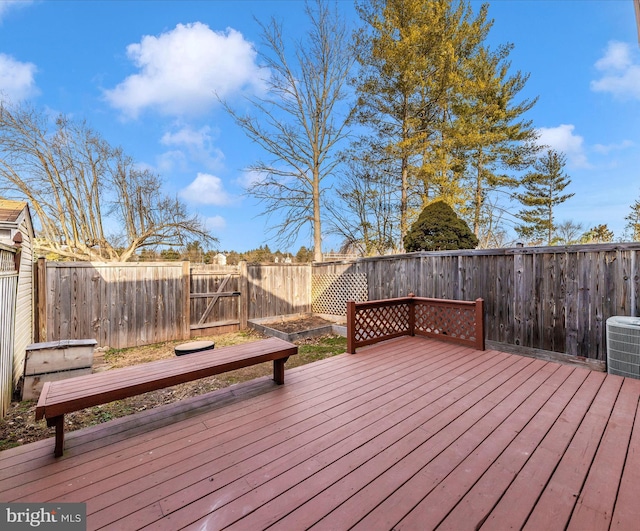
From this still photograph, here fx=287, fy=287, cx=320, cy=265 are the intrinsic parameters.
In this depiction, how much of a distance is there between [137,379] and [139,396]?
5.65 ft

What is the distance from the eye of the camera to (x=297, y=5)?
29.3 ft

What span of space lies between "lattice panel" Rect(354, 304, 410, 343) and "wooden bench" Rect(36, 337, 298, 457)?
5.53 ft

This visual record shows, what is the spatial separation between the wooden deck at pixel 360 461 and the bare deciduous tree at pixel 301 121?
294 inches

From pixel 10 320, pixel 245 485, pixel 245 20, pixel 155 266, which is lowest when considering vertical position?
pixel 245 485

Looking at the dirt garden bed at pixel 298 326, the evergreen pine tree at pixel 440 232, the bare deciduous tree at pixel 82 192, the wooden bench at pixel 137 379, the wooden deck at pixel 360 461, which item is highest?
the bare deciduous tree at pixel 82 192

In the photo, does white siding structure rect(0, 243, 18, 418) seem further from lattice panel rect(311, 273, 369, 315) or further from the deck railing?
lattice panel rect(311, 273, 369, 315)

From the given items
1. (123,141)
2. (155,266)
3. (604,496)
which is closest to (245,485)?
(604,496)

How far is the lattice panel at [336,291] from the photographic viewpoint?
293 inches

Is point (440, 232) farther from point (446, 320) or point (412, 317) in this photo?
point (446, 320)

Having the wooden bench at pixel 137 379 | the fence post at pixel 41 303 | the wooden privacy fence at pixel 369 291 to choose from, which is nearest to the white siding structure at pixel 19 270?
the fence post at pixel 41 303

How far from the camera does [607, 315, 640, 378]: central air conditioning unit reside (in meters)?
3.11

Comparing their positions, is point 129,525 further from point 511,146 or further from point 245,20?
point 511,146

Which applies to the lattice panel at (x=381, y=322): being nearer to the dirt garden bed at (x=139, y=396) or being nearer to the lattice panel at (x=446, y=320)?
the lattice panel at (x=446, y=320)

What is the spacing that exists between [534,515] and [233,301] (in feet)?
21.8
